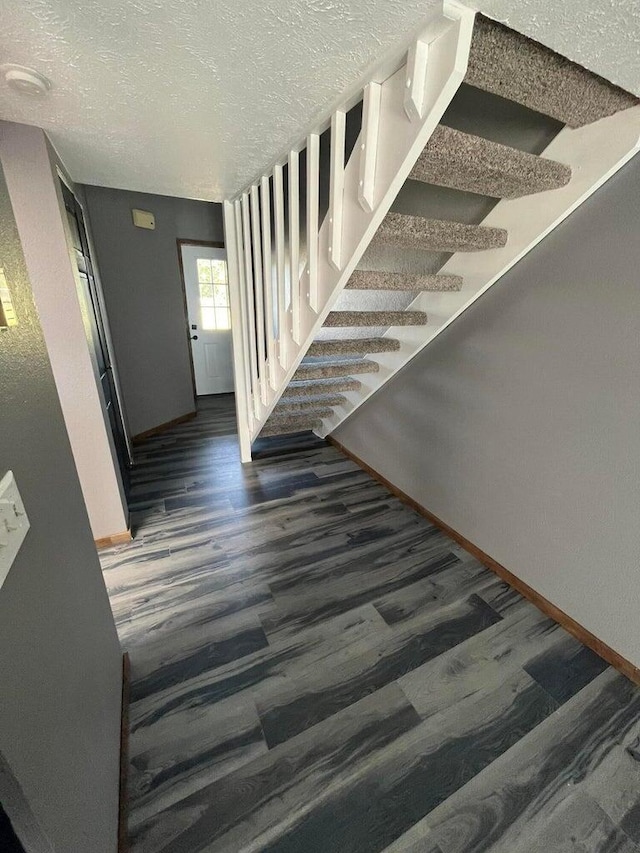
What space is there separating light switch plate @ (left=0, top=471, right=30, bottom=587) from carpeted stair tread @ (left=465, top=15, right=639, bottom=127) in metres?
1.31

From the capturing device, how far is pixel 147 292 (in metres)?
3.38

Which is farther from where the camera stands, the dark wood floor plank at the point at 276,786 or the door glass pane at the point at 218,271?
the door glass pane at the point at 218,271

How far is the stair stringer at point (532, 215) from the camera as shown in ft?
3.50

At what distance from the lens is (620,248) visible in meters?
1.12

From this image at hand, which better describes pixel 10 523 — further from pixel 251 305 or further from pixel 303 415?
pixel 303 415

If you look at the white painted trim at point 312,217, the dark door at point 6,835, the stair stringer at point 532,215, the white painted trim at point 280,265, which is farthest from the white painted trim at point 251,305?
the dark door at point 6,835

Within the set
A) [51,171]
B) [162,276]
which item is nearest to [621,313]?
[51,171]

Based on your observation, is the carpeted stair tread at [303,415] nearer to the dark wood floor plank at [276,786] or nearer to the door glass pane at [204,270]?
the dark wood floor plank at [276,786]

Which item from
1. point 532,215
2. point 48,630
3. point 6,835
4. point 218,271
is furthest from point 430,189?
point 218,271

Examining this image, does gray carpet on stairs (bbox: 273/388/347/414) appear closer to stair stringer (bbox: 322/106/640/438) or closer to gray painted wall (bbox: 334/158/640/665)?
stair stringer (bbox: 322/106/640/438)

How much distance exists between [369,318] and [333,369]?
0.52 m

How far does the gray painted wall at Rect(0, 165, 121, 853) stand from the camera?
0.53m

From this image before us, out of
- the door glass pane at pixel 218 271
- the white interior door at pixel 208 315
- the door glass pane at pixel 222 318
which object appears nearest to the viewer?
the white interior door at pixel 208 315

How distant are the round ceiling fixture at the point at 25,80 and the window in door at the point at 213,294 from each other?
121 inches
